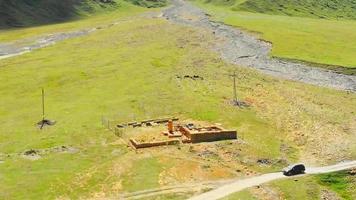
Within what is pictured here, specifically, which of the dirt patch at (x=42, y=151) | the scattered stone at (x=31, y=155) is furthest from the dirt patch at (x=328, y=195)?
the scattered stone at (x=31, y=155)

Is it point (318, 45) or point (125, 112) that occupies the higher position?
point (125, 112)

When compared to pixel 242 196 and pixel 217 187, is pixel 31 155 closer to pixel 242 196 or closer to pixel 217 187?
pixel 217 187

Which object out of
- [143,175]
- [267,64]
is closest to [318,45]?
[267,64]

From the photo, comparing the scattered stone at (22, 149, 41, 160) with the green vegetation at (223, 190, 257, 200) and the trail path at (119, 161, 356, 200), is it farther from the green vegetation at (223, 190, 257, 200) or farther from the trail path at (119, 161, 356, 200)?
the green vegetation at (223, 190, 257, 200)

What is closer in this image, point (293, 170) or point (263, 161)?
point (293, 170)

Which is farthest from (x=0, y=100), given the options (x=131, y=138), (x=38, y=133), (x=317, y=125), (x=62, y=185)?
(x=317, y=125)

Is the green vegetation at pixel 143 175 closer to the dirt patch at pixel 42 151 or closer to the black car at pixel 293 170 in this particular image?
the dirt patch at pixel 42 151

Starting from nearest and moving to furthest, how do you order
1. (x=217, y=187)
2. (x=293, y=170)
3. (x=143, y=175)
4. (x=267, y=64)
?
(x=217, y=187) → (x=143, y=175) → (x=293, y=170) → (x=267, y=64)

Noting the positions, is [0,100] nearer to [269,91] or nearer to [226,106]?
[226,106]
